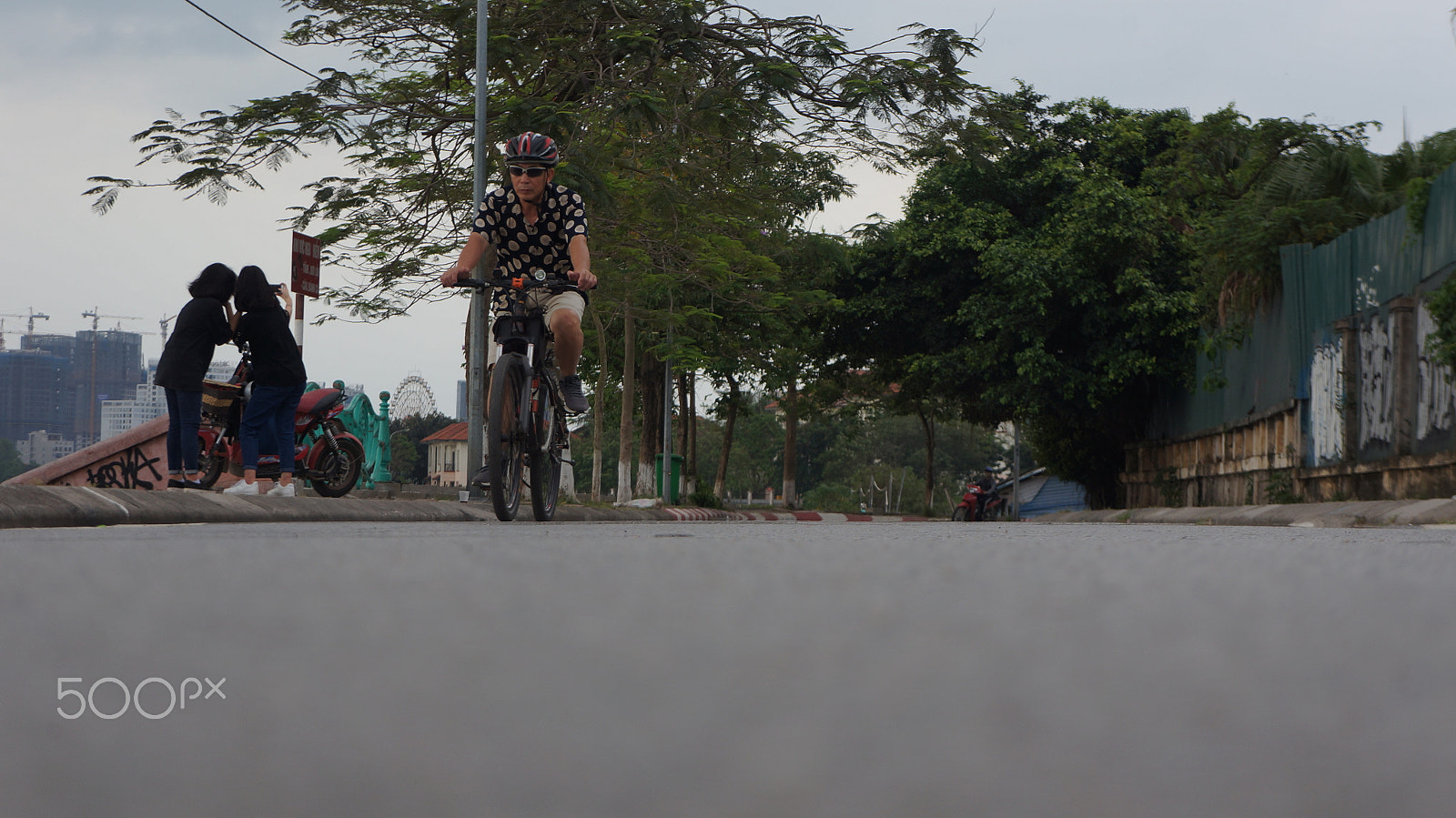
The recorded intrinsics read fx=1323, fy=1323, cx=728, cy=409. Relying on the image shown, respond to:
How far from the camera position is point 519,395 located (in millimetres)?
6551

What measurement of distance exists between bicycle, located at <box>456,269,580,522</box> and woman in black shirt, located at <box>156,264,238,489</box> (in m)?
3.07

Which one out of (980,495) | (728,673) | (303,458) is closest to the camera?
(728,673)

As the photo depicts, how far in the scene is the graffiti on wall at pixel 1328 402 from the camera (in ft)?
48.8

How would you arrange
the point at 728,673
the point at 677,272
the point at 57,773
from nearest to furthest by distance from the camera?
the point at 57,773 → the point at 728,673 → the point at 677,272

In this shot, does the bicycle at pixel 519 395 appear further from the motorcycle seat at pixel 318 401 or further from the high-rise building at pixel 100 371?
the high-rise building at pixel 100 371

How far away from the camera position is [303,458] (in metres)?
11.1

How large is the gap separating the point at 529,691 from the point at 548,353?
238 inches

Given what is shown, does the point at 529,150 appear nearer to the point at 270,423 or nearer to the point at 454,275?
the point at 454,275

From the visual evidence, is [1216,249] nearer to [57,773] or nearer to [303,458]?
[303,458]

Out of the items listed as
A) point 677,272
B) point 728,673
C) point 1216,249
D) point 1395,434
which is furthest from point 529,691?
point 1216,249

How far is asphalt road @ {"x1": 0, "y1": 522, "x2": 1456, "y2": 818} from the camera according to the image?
0.67 meters

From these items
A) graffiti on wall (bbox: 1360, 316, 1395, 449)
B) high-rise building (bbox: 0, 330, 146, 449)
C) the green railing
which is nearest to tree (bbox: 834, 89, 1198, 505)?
graffiti on wall (bbox: 1360, 316, 1395, 449)

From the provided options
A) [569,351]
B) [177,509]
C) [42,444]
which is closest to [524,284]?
[569,351]

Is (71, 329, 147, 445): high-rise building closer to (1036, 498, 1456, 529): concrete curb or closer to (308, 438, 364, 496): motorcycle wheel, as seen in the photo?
(308, 438, 364, 496): motorcycle wheel
